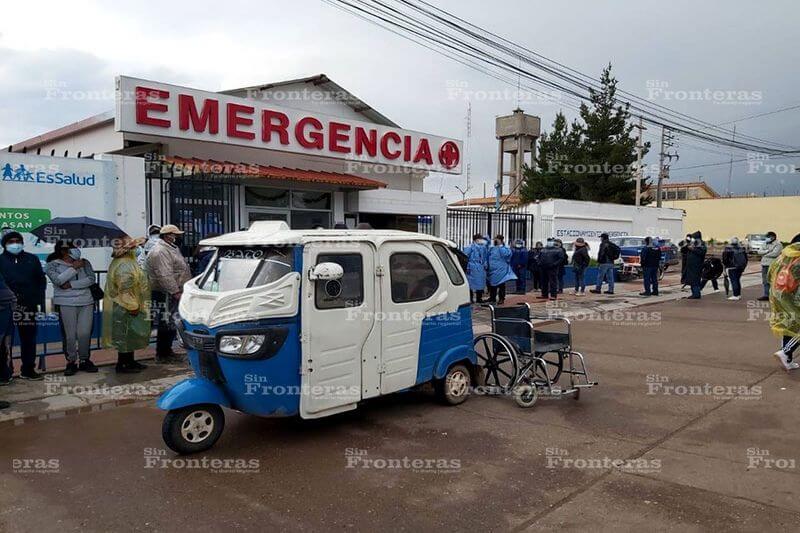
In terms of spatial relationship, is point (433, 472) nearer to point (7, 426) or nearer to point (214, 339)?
point (214, 339)

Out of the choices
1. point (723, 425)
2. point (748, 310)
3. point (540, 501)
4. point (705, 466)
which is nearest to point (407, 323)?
point (540, 501)

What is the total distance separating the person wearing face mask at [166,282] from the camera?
796cm

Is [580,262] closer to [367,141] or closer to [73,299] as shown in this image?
[367,141]

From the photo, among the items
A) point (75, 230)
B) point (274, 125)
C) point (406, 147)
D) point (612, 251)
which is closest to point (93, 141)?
point (274, 125)

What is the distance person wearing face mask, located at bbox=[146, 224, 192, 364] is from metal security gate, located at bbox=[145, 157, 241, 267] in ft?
6.27

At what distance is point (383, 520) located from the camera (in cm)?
383

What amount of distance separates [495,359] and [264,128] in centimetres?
854

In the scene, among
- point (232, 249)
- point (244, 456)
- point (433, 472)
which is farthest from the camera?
point (232, 249)

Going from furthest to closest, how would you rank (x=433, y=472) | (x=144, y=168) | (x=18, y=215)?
1. (x=144, y=168)
2. (x=18, y=215)
3. (x=433, y=472)

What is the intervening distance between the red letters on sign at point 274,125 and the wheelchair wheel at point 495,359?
26.3ft

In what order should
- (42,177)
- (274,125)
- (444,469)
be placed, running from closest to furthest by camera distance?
(444,469), (42,177), (274,125)

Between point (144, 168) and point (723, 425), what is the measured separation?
9.67 m

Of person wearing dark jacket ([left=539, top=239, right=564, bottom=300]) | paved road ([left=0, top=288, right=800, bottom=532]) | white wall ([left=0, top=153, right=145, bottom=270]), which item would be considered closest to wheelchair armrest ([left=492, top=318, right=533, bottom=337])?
paved road ([left=0, top=288, right=800, bottom=532])

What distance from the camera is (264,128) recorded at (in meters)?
13.1
